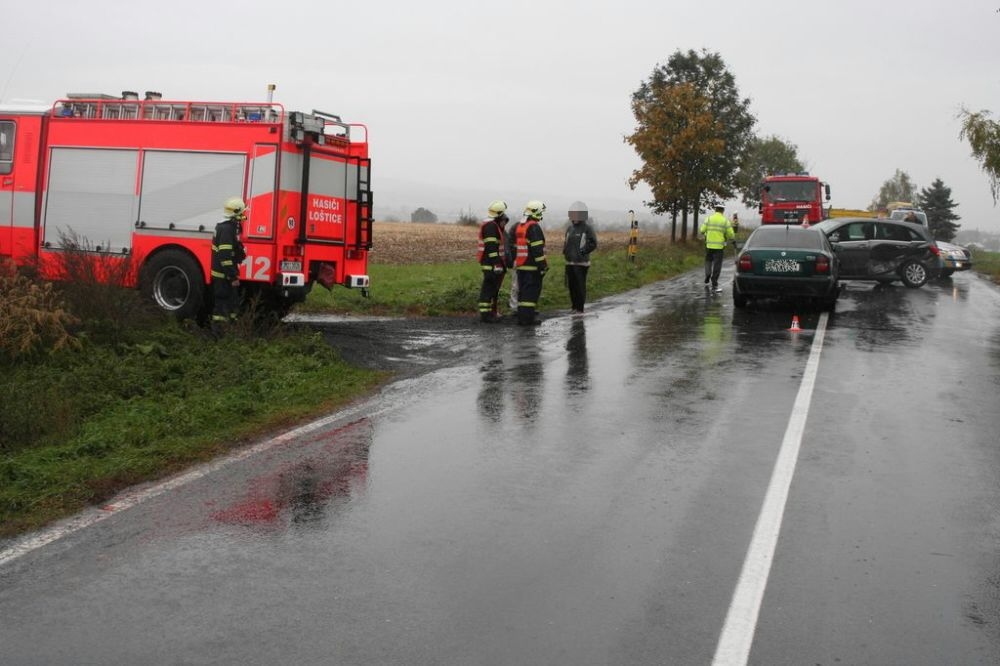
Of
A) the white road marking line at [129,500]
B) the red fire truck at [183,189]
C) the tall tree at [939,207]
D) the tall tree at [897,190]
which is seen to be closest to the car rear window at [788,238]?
the red fire truck at [183,189]

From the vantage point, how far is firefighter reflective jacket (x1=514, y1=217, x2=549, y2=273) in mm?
15180

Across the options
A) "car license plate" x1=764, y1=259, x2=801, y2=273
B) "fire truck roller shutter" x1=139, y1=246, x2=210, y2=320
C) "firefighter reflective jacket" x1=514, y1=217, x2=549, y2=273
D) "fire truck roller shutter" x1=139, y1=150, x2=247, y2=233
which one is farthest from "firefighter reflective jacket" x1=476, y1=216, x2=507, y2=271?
"car license plate" x1=764, y1=259, x2=801, y2=273

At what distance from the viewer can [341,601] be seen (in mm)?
4484

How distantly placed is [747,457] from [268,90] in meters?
8.67

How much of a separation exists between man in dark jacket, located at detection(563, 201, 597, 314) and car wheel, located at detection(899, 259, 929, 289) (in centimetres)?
995

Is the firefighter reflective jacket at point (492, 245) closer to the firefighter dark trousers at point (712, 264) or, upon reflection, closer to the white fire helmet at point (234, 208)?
the white fire helmet at point (234, 208)

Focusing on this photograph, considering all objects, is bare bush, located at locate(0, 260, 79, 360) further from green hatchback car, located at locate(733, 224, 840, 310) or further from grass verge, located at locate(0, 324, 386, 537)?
green hatchback car, located at locate(733, 224, 840, 310)

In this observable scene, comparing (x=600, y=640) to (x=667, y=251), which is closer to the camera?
(x=600, y=640)

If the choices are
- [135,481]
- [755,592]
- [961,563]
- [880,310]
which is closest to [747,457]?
[961,563]

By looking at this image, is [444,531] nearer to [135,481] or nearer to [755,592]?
[755,592]

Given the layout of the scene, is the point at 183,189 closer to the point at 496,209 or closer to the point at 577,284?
the point at 496,209

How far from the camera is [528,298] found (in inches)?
600

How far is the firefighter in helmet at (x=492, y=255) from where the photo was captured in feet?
49.6

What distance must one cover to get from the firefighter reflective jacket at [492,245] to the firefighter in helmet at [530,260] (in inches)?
12.3
